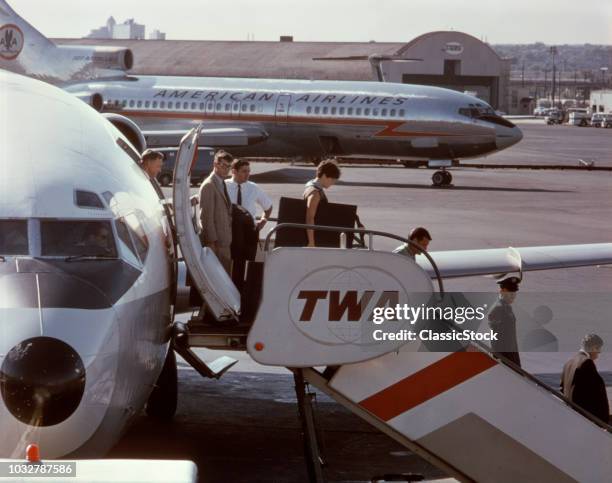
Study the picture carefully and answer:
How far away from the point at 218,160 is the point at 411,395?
3859mm

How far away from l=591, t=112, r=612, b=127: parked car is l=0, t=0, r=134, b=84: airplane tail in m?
92.5

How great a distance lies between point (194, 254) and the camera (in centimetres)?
966

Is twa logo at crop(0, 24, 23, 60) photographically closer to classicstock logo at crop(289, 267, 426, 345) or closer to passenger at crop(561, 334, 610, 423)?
passenger at crop(561, 334, 610, 423)

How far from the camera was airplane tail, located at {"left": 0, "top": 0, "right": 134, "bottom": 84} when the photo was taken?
40188 millimetres

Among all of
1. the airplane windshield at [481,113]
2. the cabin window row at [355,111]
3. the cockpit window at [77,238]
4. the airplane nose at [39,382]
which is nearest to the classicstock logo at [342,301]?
the cockpit window at [77,238]

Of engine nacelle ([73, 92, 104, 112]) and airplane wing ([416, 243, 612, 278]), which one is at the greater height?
engine nacelle ([73, 92, 104, 112])

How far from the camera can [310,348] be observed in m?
9.36

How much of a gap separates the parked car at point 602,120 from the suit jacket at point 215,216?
5016 inches

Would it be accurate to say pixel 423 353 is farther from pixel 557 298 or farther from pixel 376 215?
pixel 376 215

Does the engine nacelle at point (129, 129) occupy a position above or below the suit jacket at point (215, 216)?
above

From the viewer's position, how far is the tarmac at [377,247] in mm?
12125

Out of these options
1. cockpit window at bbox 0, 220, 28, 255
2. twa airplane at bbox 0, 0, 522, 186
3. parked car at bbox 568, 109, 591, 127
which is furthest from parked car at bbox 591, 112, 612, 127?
cockpit window at bbox 0, 220, 28, 255

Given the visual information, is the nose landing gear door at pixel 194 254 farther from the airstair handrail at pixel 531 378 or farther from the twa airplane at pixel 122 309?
the airstair handrail at pixel 531 378

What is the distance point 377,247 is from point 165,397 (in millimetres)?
15339
